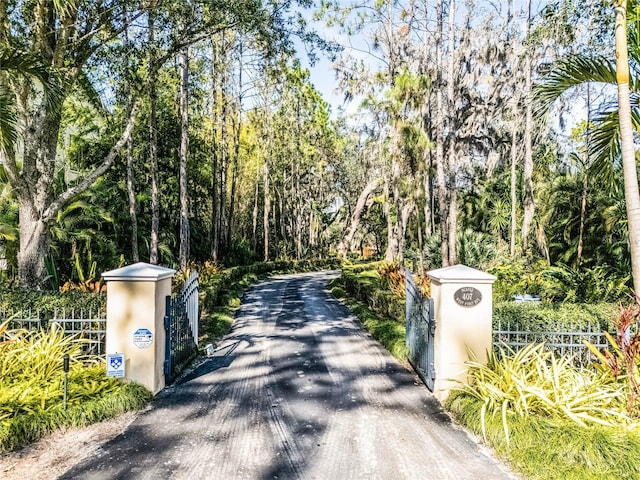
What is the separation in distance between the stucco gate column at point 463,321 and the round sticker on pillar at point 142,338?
3990 millimetres

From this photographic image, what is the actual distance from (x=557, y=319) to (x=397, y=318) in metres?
5.31

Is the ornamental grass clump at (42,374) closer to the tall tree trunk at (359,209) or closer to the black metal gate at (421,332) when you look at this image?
the black metal gate at (421,332)

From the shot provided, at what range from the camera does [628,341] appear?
5.39 metres

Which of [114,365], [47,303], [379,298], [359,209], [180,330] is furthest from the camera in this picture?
[359,209]

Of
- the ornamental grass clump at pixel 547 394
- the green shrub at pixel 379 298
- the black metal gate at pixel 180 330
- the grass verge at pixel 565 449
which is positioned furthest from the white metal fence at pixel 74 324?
the green shrub at pixel 379 298

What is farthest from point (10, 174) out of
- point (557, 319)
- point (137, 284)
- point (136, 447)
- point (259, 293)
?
point (259, 293)

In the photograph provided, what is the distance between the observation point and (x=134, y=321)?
6.54 m

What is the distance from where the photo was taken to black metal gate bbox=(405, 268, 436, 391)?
682cm

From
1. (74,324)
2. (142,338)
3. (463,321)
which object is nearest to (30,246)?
(74,324)

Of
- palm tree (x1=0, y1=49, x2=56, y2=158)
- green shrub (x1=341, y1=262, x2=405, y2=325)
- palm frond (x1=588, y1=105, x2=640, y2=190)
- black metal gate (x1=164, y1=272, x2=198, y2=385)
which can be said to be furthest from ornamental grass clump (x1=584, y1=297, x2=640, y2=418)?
palm tree (x1=0, y1=49, x2=56, y2=158)

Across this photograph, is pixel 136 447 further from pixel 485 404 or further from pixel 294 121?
pixel 294 121

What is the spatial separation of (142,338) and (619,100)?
6.80m

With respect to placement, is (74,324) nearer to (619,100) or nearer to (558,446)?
(558,446)

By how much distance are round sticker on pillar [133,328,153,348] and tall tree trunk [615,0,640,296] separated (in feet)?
20.1
